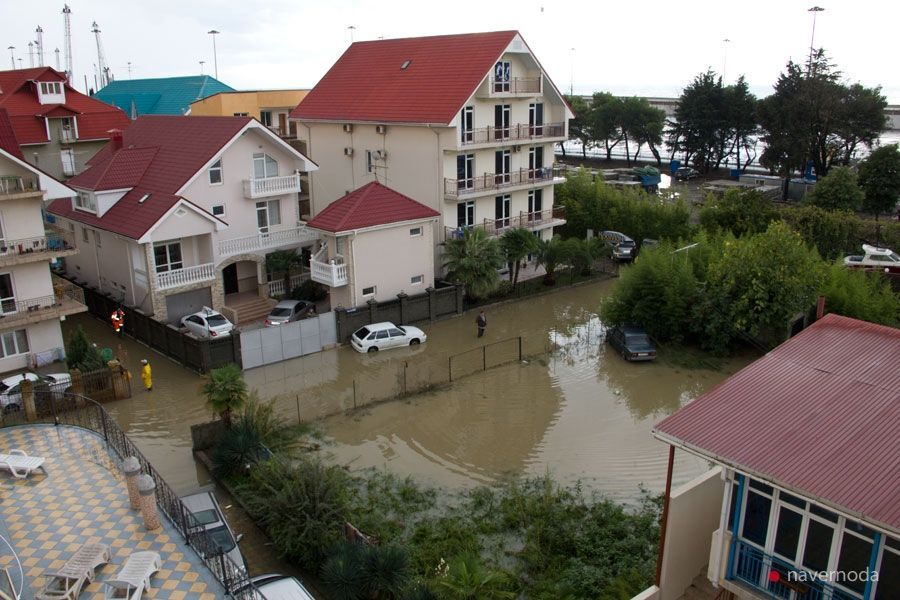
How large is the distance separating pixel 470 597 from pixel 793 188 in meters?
53.1

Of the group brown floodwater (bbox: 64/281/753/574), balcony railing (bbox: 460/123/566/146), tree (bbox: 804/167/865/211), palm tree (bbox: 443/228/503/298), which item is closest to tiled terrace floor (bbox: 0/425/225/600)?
brown floodwater (bbox: 64/281/753/574)

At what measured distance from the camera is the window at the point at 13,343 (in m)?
23.8

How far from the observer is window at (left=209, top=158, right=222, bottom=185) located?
97.1 feet

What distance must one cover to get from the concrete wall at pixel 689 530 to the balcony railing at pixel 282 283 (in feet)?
75.1

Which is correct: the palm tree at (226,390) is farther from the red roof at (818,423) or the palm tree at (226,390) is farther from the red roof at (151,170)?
the red roof at (818,423)

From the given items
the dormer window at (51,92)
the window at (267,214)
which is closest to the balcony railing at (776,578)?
the window at (267,214)

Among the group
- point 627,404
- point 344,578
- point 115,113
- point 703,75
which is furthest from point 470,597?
point 703,75

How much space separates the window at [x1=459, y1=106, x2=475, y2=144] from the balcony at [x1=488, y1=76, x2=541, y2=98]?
3.84ft

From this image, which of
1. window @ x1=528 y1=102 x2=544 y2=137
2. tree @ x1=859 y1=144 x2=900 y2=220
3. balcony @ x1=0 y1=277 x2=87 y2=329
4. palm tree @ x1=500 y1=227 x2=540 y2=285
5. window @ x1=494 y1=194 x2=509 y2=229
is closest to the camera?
balcony @ x1=0 y1=277 x2=87 y2=329

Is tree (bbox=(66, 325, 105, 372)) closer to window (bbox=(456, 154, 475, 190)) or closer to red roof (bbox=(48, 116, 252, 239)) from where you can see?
red roof (bbox=(48, 116, 252, 239))

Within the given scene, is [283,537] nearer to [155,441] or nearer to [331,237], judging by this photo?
[155,441]

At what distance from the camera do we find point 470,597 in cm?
1262

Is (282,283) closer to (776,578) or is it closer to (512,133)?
(512,133)

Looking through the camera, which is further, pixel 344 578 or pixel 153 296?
pixel 153 296
